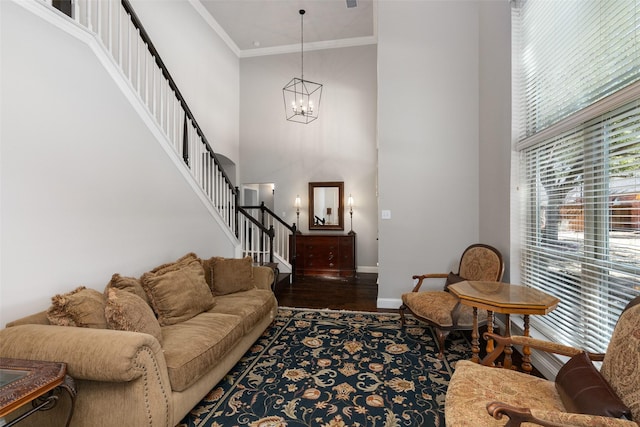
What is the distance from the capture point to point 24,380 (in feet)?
4.01

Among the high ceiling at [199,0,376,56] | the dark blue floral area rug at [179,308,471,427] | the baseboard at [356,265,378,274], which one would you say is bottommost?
the dark blue floral area rug at [179,308,471,427]

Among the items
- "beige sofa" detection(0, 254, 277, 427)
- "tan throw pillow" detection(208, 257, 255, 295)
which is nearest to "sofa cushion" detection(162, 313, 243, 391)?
"beige sofa" detection(0, 254, 277, 427)

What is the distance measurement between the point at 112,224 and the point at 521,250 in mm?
3639

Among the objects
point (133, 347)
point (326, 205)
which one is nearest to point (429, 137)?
point (326, 205)

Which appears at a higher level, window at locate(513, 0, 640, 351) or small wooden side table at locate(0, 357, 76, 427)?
window at locate(513, 0, 640, 351)

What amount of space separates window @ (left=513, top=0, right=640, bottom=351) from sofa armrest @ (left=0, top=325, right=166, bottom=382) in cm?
263

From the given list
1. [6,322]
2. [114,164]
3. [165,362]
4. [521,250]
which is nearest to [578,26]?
[521,250]

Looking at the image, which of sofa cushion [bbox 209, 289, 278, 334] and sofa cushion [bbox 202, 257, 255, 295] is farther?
sofa cushion [bbox 202, 257, 255, 295]

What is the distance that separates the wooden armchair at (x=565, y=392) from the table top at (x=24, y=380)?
1.70m

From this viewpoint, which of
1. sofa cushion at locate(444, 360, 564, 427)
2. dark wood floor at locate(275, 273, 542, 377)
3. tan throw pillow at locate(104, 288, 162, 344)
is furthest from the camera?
dark wood floor at locate(275, 273, 542, 377)

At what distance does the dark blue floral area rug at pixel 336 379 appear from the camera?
1846 mm

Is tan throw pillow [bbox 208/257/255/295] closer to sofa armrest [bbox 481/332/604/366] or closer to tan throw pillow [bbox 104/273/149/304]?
tan throw pillow [bbox 104/273/149/304]

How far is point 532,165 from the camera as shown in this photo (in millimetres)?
2645

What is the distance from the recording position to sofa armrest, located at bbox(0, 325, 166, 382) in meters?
1.39
